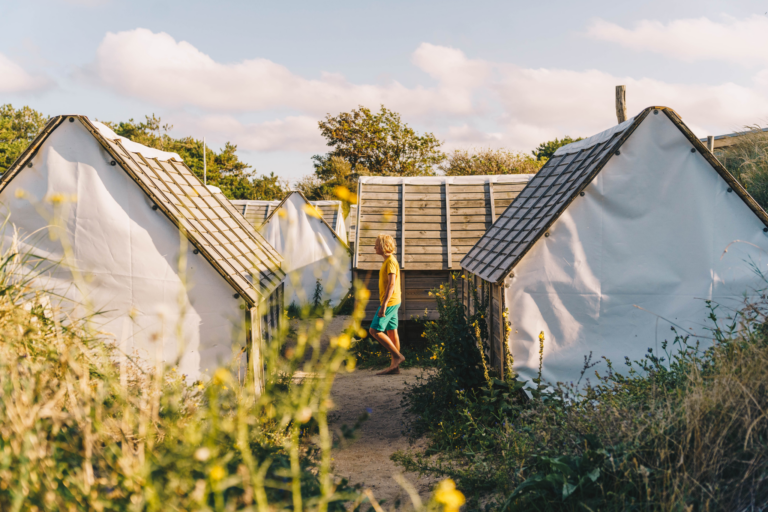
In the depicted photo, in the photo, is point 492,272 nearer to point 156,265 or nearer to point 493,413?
point 493,413

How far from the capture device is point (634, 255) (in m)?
5.10

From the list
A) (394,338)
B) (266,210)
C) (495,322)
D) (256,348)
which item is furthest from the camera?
(266,210)

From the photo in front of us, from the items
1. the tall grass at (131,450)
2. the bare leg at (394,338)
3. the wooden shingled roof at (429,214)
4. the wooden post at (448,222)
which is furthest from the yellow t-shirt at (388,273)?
the tall grass at (131,450)

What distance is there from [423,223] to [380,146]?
24280mm

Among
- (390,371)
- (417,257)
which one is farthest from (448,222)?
(390,371)

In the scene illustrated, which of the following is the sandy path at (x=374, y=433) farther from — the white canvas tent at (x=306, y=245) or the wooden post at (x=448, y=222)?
the white canvas tent at (x=306, y=245)

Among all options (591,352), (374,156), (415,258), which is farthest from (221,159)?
(591,352)

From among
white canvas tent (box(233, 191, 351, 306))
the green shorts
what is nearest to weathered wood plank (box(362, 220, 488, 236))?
the green shorts

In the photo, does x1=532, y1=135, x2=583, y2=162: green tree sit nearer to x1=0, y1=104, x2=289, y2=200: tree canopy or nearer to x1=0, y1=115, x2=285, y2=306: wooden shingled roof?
x1=0, y1=104, x2=289, y2=200: tree canopy

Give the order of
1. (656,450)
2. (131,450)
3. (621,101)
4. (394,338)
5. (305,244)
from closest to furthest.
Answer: (131,450), (656,450), (621,101), (394,338), (305,244)

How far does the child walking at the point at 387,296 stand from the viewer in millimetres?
7441

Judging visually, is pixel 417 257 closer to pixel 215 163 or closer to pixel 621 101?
pixel 621 101

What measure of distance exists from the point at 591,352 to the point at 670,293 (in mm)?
1079

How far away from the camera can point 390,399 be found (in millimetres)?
6926
